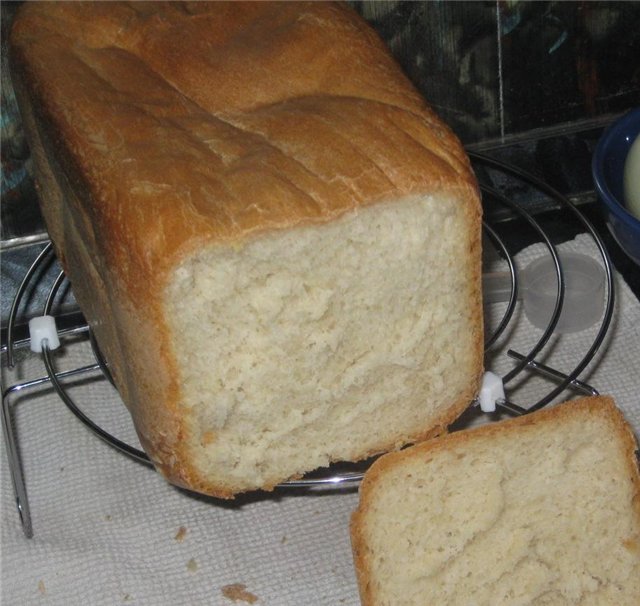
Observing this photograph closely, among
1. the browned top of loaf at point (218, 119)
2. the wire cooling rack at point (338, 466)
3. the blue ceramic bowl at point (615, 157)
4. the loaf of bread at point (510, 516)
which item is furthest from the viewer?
the blue ceramic bowl at point (615, 157)

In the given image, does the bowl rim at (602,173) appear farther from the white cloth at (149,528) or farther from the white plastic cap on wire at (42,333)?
the white plastic cap on wire at (42,333)

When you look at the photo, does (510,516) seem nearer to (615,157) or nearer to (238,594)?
(238,594)

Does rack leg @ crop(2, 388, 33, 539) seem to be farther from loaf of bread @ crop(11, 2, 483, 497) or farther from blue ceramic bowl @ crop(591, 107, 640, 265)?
blue ceramic bowl @ crop(591, 107, 640, 265)

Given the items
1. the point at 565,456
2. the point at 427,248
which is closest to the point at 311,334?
the point at 427,248

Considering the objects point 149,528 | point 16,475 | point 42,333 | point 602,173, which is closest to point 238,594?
point 149,528

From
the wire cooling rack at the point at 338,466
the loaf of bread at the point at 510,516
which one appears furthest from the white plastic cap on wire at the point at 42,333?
the loaf of bread at the point at 510,516

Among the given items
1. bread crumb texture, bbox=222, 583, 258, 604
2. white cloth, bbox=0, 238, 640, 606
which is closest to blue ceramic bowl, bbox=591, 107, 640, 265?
white cloth, bbox=0, 238, 640, 606
